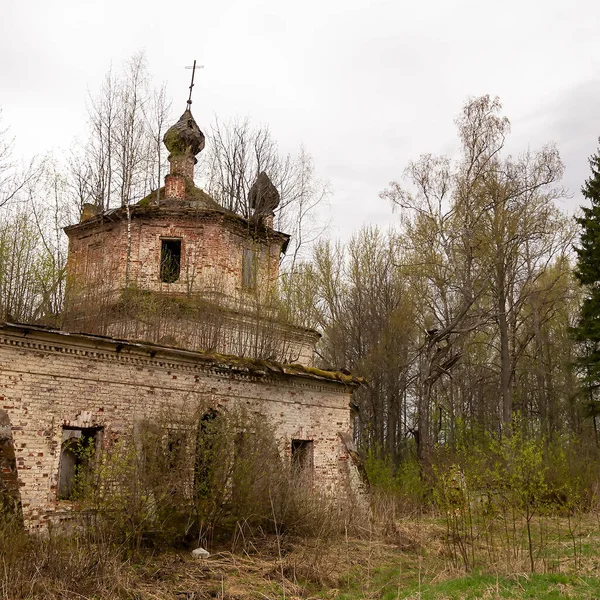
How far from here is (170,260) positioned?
1816 centimetres

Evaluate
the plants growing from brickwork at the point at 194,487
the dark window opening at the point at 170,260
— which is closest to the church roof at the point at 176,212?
the dark window opening at the point at 170,260

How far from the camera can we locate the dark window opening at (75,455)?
975 cm

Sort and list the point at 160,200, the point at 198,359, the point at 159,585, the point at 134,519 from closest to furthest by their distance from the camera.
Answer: the point at 159,585 → the point at 134,519 → the point at 198,359 → the point at 160,200

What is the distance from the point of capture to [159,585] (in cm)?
817

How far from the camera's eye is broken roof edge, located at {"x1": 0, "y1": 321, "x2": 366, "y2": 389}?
10422 mm

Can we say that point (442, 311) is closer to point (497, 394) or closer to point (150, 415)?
point (497, 394)

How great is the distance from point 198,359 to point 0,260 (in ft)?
16.9

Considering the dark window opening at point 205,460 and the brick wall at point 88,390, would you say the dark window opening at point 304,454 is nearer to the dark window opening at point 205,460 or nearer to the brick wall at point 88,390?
the brick wall at point 88,390

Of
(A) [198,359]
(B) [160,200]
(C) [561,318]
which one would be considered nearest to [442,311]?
(C) [561,318]

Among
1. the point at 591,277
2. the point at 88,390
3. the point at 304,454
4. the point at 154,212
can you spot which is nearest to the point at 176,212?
the point at 154,212

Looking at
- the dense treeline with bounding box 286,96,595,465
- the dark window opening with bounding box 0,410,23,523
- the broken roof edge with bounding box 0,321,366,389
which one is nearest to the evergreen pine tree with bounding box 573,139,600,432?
the dense treeline with bounding box 286,96,595,465

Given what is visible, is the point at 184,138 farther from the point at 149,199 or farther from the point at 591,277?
the point at 591,277

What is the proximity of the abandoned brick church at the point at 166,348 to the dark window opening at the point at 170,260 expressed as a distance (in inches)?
1.6

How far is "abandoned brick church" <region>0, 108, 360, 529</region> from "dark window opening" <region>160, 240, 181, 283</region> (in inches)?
1.6
